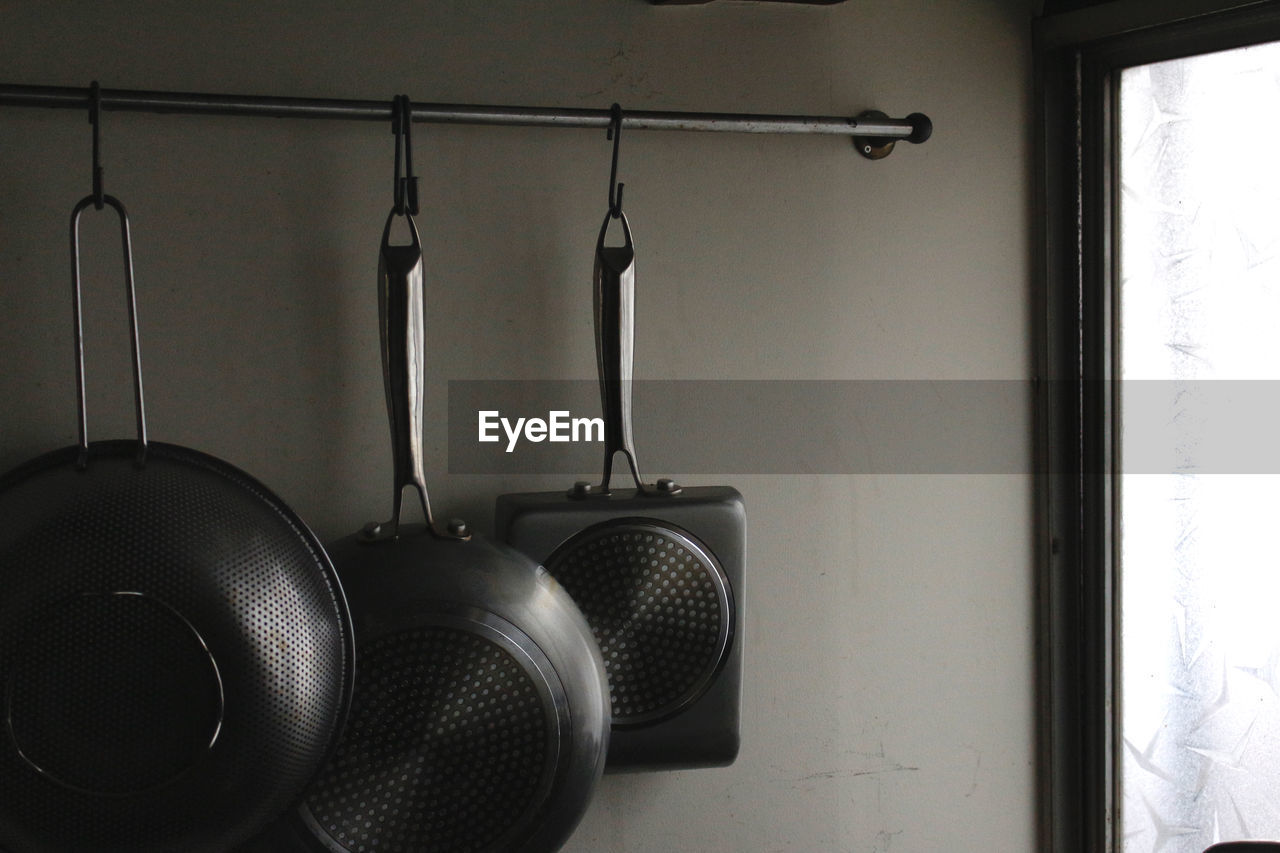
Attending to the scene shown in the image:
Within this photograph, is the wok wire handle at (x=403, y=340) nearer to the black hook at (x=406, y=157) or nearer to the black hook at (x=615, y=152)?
the black hook at (x=406, y=157)

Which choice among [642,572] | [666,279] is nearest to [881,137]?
[666,279]

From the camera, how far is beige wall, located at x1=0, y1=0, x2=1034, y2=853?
0.89 meters

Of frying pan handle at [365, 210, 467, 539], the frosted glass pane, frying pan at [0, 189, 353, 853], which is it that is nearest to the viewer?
frying pan at [0, 189, 353, 853]

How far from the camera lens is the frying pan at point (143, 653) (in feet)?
2.39

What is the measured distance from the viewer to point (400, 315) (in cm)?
84

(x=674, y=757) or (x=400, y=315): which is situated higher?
(x=400, y=315)

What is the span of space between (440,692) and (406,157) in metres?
0.40

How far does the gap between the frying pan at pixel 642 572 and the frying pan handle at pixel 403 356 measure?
10cm

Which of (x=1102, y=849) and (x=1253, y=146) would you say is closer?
(x=1253, y=146)

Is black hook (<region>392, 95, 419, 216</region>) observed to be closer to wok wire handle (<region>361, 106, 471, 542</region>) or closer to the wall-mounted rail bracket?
wok wire handle (<region>361, 106, 471, 542</region>)

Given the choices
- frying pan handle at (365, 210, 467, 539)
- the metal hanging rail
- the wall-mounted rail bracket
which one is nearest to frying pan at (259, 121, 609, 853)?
frying pan handle at (365, 210, 467, 539)

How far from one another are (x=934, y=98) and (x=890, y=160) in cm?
8

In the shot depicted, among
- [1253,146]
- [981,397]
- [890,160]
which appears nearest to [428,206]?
[890,160]

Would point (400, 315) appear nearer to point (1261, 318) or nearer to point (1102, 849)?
point (1261, 318)
